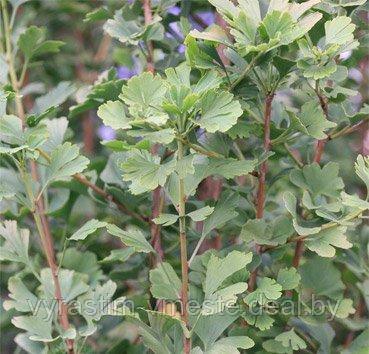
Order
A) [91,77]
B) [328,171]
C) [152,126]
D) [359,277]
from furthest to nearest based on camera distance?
[91,77], [359,277], [328,171], [152,126]

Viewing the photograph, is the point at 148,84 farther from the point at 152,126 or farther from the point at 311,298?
the point at 311,298

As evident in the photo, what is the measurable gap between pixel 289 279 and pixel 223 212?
8 cm

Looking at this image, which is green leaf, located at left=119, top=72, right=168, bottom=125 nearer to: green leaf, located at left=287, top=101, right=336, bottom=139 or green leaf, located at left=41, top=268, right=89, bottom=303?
green leaf, located at left=287, top=101, right=336, bottom=139

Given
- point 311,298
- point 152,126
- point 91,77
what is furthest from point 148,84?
point 91,77

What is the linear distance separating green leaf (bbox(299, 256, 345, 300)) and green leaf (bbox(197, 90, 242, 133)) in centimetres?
23

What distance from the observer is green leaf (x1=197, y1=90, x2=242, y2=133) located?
1.69ft

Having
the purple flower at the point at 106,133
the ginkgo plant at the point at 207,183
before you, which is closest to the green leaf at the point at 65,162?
the ginkgo plant at the point at 207,183

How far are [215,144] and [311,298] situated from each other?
0.20 meters

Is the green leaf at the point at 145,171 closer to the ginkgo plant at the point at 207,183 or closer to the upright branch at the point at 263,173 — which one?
the ginkgo plant at the point at 207,183

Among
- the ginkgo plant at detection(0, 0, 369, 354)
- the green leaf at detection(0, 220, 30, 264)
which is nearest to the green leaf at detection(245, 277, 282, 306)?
the ginkgo plant at detection(0, 0, 369, 354)

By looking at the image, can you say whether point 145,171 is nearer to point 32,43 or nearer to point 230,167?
point 230,167

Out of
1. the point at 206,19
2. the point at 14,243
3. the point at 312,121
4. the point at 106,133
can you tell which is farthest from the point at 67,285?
the point at 106,133

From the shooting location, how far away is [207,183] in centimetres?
77

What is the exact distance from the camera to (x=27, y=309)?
26.4 inches
